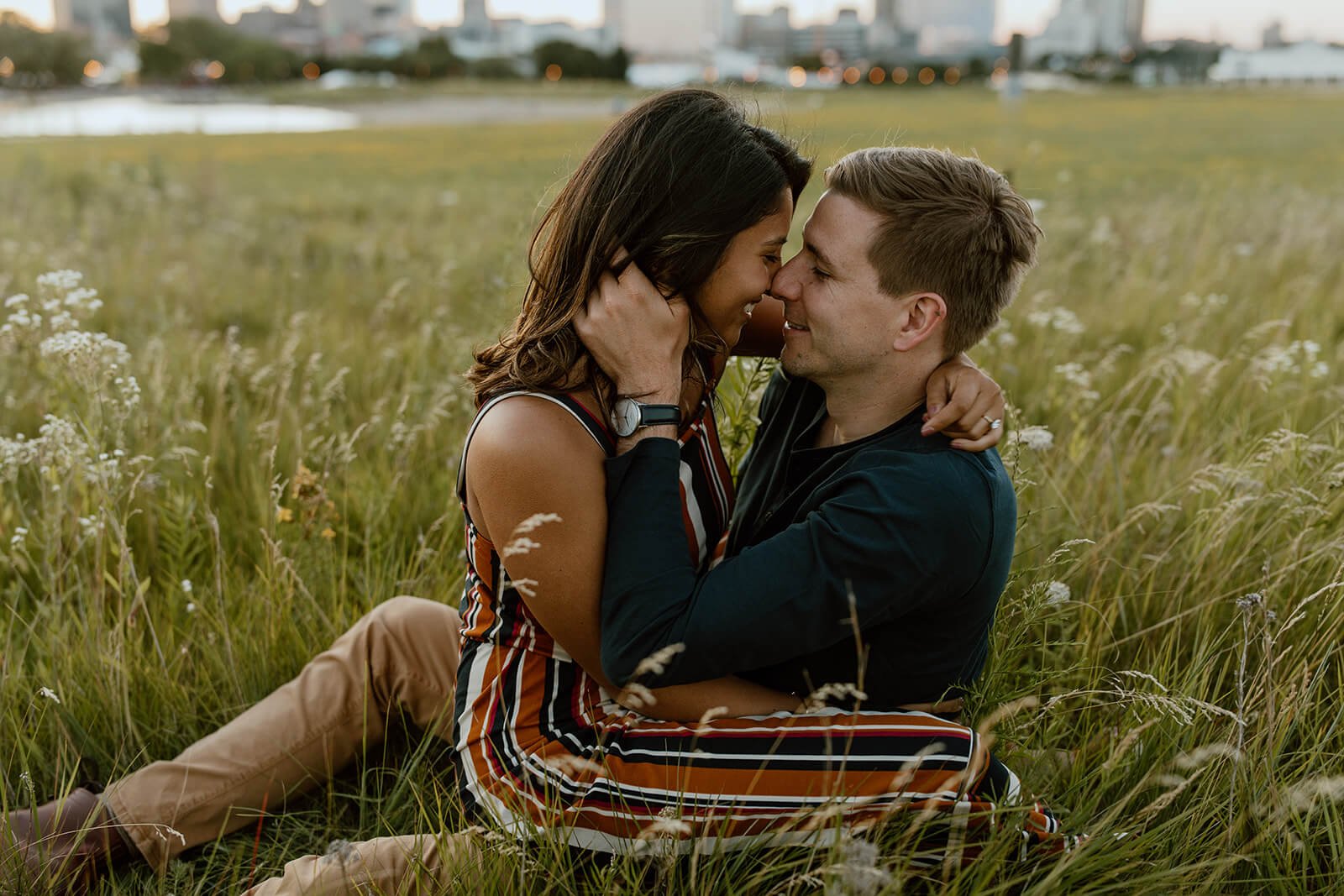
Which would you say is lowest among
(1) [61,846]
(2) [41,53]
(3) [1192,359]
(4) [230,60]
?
(1) [61,846]

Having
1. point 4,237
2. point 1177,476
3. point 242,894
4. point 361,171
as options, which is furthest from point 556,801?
point 361,171

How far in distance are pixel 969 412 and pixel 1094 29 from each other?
15990 centimetres

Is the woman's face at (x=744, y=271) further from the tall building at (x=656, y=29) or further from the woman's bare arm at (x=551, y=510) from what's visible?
the tall building at (x=656, y=29)

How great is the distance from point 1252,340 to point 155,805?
522cm

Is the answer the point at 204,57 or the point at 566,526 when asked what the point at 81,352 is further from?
the point at 204,57

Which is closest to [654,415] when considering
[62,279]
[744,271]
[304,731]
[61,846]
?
[744,271]

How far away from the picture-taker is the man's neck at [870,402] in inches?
91.3

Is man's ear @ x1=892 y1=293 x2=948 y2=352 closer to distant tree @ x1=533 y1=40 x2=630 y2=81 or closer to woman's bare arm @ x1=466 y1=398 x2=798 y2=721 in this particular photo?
woman's bare arm @ x1=466 y1=398 x2=798 y2=721

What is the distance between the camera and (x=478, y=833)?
202 cm

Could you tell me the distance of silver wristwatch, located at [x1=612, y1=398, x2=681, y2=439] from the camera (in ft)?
6.73

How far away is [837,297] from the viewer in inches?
88.7

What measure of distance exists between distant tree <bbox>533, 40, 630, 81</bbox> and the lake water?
173ft

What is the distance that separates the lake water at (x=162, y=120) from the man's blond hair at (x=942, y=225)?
1433 centimetres

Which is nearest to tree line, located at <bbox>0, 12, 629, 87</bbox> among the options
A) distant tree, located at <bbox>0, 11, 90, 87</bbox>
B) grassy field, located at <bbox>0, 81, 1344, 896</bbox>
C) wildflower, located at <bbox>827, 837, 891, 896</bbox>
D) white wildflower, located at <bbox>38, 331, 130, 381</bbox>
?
distant tree, located at <bbox>0, 11, 90, 87</bbox>
